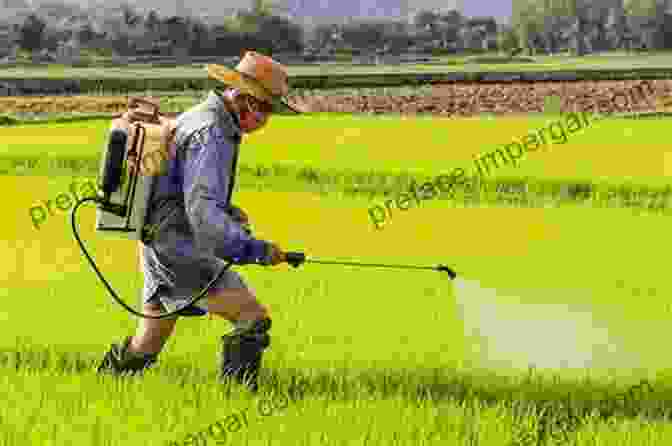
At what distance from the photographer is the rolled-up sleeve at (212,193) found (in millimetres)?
4398

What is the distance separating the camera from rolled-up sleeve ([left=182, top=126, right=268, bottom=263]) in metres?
4.40

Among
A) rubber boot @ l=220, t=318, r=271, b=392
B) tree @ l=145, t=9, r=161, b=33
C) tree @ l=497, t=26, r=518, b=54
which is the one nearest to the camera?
rubber boot @ l=220, t=318, r=271, b=392

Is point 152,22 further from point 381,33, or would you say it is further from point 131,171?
point 131,171

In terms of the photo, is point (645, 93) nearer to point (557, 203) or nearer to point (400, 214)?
point (557, 203)

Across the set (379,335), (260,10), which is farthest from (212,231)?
(260,10)

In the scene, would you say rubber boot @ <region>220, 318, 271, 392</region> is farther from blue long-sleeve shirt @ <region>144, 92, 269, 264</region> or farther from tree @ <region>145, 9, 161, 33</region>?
tree @ <region>145, 9, 161, 33</region>

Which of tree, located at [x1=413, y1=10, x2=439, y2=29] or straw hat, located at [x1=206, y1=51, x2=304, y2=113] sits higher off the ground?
straw hat, located at [x1=206, y1=51, x2=304, y2=113]

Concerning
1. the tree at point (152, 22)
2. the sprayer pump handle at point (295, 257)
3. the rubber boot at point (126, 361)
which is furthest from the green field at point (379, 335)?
the tree at point (152, 22)

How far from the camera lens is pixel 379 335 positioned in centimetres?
623

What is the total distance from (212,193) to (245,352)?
0.80 metres

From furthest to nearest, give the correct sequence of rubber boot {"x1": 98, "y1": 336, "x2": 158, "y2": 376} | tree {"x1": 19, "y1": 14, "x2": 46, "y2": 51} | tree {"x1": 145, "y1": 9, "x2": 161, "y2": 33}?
tree {"x1": 145, "y1": 9, "x2": 161, "y2": 33} < tree {"x1": 19, "y1": 14, "x2": 46, "y2": 51} < rubber boot {"x1": 98, "y1": 336, "x2": 158, "y2": 376}

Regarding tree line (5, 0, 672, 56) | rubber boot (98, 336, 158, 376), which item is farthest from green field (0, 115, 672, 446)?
tree line (5, 0, 672, 56)

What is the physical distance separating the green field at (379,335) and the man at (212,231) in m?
0.17

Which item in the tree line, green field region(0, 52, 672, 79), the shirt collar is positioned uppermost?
the shirt collar
